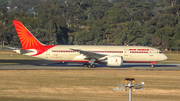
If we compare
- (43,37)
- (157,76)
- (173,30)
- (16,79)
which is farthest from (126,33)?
(16,79)

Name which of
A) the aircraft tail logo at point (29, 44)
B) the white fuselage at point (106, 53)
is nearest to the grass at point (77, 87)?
the white fuselage at point (106, 53)

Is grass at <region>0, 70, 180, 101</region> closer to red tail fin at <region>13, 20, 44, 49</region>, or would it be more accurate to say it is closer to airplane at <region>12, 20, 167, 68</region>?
airplane at <region>12, 20, 167, 68</region>

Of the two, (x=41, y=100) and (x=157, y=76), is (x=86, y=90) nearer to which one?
(x=41, y=100)

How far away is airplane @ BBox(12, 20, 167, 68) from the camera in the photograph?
1579 inches

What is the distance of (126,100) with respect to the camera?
21.0 m

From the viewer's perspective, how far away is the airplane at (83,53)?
40112mm

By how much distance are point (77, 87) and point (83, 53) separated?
48.1 ft

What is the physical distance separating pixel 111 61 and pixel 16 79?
14.3m

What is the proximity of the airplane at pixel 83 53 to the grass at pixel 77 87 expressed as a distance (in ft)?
22.0

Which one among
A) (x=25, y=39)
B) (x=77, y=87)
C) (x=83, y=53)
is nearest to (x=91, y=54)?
(x=83, y=53)

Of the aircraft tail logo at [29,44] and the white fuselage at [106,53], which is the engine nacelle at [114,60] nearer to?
the white fuselage at [106,53]

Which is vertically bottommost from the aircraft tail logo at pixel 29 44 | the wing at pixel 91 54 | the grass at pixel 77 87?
the grass at pixel 77 87

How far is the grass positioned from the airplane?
22.0ft

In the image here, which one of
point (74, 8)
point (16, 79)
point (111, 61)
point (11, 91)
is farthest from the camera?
point (74, 8)
